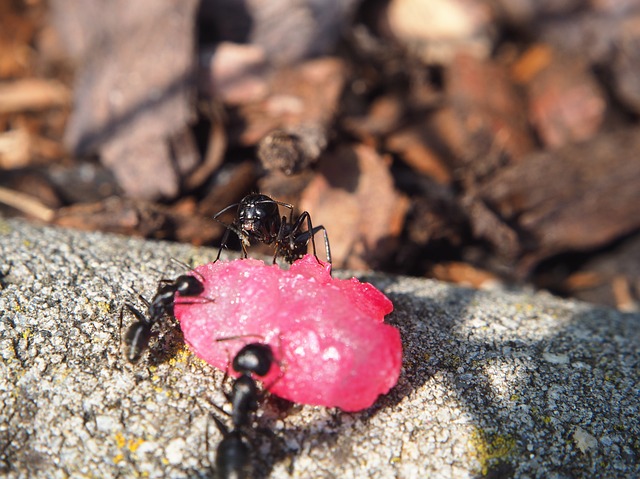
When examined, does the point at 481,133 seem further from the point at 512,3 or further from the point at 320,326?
the point at 320,326

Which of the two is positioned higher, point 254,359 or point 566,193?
point 254,359

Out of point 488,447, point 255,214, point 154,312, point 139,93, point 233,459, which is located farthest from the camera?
point 139,93

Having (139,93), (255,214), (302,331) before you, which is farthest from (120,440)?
(139,93)

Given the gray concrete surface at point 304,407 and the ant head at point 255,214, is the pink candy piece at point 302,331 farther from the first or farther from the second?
the ant head at point 255,214

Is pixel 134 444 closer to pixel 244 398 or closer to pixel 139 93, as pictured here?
pixel 244 398

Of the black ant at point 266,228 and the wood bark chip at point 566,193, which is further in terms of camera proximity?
the wood bark chip at point 566,193

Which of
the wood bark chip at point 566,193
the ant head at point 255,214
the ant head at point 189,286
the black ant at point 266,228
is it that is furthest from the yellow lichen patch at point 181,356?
the wood bark chip at point 566,193

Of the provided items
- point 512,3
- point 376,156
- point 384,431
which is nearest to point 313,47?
point 376,156
